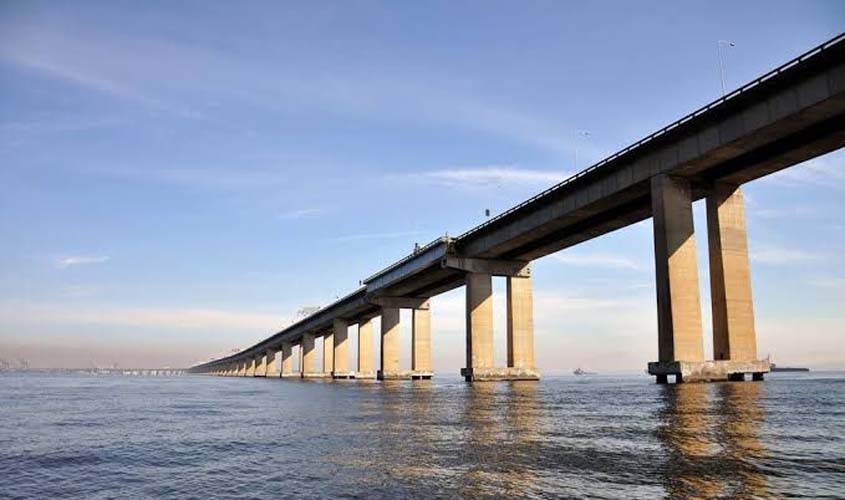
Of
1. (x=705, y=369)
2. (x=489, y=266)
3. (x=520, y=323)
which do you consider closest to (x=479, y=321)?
(x=520, y=323)

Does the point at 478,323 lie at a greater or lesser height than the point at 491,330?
greater

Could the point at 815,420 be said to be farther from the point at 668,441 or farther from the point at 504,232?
the point at 504,232

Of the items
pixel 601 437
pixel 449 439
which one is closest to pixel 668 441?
pixel 601 437

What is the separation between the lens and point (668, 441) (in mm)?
17703

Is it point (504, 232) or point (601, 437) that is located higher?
point (504, 232)

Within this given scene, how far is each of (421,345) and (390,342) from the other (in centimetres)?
646

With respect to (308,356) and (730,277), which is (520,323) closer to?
(730,277)

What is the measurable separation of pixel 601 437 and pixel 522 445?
10.00 feet

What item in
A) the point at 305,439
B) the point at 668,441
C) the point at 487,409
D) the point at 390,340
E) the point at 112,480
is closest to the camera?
the point at 112,480

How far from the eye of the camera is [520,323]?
85875mm

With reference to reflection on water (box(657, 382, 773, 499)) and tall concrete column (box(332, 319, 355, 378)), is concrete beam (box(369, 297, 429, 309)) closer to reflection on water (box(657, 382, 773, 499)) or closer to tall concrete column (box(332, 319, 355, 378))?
tall concrete column (box(332, 319, 355, 378))

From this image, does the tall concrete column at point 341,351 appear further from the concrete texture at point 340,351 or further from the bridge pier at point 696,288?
the bridge pier at point 696,288

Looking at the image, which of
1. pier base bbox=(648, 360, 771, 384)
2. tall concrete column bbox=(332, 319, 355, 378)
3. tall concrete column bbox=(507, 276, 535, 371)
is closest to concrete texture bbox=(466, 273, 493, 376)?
tall concrete column bbox=(507, 276, 535, 371)

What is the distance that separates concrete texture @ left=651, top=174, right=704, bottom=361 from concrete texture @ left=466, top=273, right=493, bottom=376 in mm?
34824
